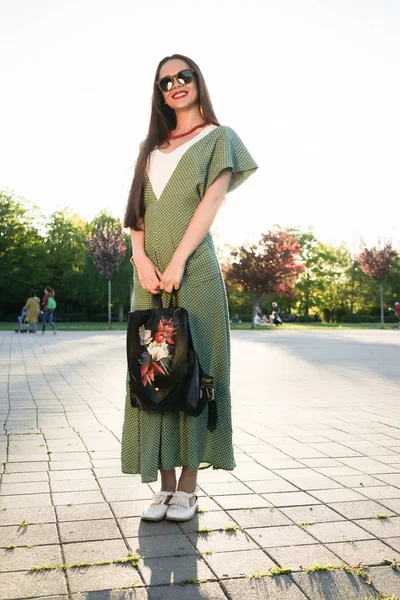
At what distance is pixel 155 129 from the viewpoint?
3.40 m

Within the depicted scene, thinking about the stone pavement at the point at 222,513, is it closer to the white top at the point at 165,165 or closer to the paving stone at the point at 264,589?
the paving stone at the point at 264,589

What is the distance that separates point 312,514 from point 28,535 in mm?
1305

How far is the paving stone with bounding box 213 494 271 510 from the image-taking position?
339 centimetres

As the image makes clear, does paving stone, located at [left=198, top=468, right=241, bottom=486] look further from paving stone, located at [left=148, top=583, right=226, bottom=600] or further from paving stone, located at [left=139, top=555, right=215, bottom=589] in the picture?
paving stone, located at [left=148, top=583, right=226, bottom=600]

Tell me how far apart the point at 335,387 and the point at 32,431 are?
4506 millimetres

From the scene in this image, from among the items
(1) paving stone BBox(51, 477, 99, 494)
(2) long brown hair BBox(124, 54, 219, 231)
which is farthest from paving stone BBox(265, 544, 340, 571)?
(2) long brown hair BBox(124, 54, 219, 231)

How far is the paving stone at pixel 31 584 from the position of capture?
2.30 metres

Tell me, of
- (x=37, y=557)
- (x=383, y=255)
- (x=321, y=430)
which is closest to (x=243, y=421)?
(x=321, y=430)

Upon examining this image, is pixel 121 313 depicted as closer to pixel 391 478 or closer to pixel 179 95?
pixel 391 478

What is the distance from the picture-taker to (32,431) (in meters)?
5.44

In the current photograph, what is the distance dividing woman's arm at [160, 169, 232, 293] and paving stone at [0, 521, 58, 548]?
3.81 ft

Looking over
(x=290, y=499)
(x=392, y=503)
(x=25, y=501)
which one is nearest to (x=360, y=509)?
(x=392, y=503)

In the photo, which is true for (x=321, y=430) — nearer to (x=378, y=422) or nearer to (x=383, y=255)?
(x=378, y=422)

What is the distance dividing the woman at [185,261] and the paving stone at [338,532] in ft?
1.56
